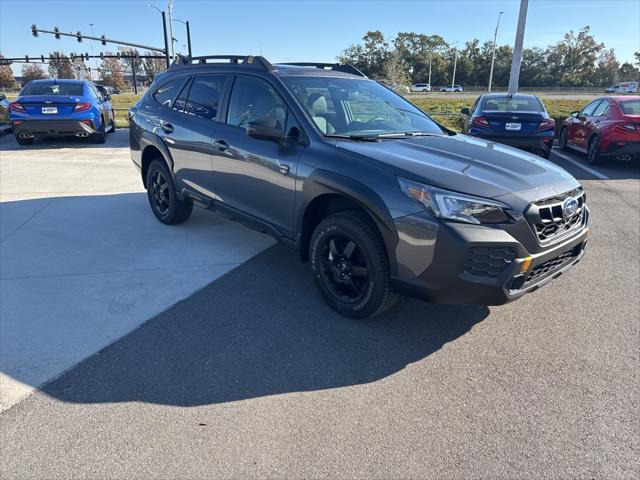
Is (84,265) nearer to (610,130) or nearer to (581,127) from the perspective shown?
(610,130)

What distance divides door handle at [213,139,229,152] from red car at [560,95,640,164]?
8.45 meters

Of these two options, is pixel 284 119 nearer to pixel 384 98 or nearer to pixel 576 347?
pixel 384 98

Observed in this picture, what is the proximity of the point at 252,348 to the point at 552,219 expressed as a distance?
209 centimetres

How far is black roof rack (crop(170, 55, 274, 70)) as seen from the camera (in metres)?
4.17

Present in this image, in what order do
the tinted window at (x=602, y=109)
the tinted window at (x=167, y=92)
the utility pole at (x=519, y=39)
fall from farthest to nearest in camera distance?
the utility pole at (x=519, y=39)
the tinted window at (x=602, y=109)
the tinted window at (x=167, y=92)

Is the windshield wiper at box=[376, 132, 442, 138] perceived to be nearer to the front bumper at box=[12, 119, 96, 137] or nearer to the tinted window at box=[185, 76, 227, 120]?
the tinted window at box=[185, 76, 227, 120]

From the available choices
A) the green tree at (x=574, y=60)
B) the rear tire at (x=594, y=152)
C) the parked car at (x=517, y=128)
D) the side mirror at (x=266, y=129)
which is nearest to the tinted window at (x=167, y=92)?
the side mirror at (x=266, y=129)

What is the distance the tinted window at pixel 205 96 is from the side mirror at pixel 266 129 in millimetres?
1013

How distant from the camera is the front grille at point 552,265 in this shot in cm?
293

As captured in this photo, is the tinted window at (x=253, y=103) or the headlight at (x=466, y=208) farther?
the tinted window at (x=253, y=103)

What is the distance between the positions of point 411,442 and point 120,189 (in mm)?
6575

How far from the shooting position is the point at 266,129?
360 cm

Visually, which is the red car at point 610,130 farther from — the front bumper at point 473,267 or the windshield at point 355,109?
the front bumper at point 473,267

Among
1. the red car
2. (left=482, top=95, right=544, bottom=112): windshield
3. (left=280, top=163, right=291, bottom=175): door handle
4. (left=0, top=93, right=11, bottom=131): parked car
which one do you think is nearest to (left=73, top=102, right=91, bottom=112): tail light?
(left=0, top=93, right=11, bottom=131): parked car
